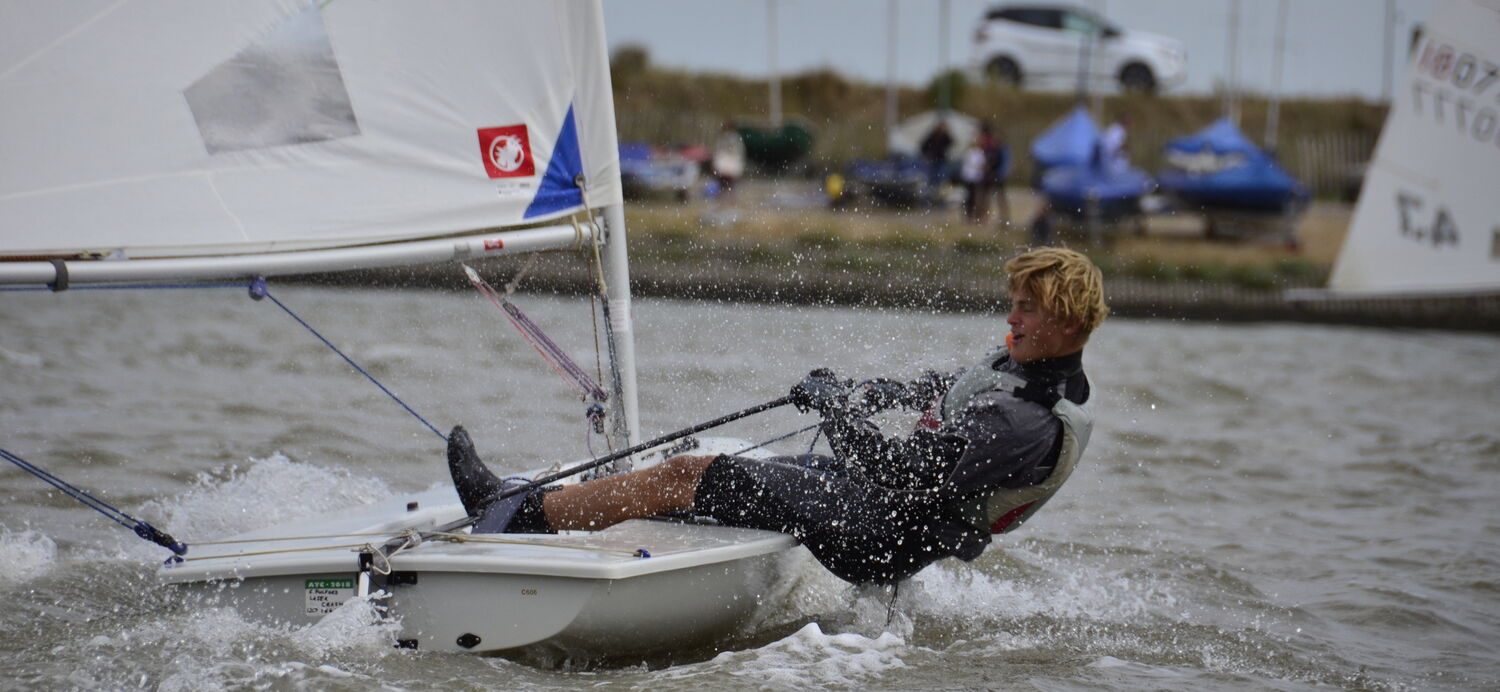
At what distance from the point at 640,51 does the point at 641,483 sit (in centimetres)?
1932

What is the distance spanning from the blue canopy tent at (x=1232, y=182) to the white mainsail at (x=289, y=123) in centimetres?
1228

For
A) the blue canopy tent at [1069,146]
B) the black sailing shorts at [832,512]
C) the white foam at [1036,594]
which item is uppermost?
the blue canopy tent at [1069,146]

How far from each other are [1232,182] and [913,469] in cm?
1259

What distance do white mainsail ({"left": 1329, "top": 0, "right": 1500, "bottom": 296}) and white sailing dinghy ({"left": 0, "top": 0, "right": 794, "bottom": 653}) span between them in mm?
6366

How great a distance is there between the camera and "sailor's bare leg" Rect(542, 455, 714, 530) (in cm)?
355

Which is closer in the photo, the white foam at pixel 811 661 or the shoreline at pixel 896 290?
the white foam at pixel 811 661

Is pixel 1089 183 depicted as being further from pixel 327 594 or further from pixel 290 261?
pixel 327 594

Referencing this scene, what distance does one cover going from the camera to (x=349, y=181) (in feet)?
11.7

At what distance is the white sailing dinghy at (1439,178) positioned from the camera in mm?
8461

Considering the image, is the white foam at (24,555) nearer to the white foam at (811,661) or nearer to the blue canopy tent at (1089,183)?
the white foam at (811,661)

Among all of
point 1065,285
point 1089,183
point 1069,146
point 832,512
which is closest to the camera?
point 1065,285

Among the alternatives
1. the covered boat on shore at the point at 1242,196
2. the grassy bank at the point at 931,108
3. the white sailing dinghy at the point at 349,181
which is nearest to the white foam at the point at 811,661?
the white sailing dinghy at the point at 349,181

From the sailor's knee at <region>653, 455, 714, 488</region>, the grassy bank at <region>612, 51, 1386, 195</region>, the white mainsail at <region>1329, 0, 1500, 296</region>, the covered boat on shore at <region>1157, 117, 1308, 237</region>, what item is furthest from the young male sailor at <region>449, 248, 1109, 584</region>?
the grassy bank at <region>612, 51, 1386, 195</region>

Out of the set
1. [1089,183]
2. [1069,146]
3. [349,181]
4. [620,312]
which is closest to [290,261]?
[349,181]
